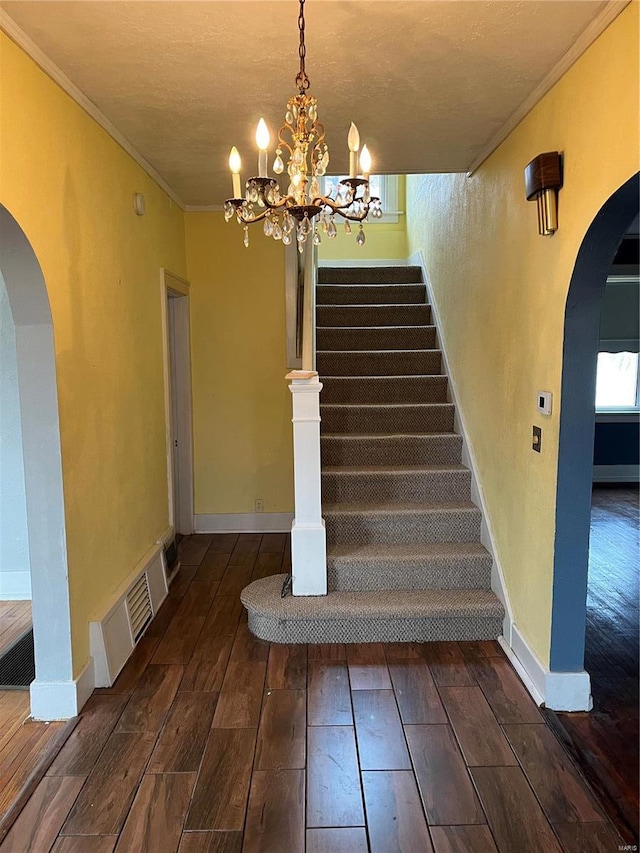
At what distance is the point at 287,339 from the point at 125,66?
2.40 meters

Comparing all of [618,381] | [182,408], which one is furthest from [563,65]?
[618,381]

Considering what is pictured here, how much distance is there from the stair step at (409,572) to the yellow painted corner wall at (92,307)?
1.12m

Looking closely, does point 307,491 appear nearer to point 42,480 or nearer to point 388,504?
point 388,504

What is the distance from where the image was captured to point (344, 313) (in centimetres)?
473

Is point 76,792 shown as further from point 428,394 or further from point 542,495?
point 428,394

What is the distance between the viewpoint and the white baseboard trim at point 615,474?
6.46 m

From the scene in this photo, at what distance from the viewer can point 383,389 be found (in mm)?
4109

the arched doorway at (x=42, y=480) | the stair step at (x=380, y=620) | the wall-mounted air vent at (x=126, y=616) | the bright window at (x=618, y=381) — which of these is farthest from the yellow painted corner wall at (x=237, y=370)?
the bright window at (x=618, y=381)

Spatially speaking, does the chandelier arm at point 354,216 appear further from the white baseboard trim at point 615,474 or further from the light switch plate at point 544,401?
the white baseboard trim at point 615,474

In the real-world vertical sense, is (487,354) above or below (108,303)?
below

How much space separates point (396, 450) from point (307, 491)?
100cm

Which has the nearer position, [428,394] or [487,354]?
[487,354]

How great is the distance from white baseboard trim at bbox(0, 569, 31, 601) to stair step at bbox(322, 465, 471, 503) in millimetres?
1880

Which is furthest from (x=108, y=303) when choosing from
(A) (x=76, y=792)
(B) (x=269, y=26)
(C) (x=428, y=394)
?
(C) (x=428, y=394)
